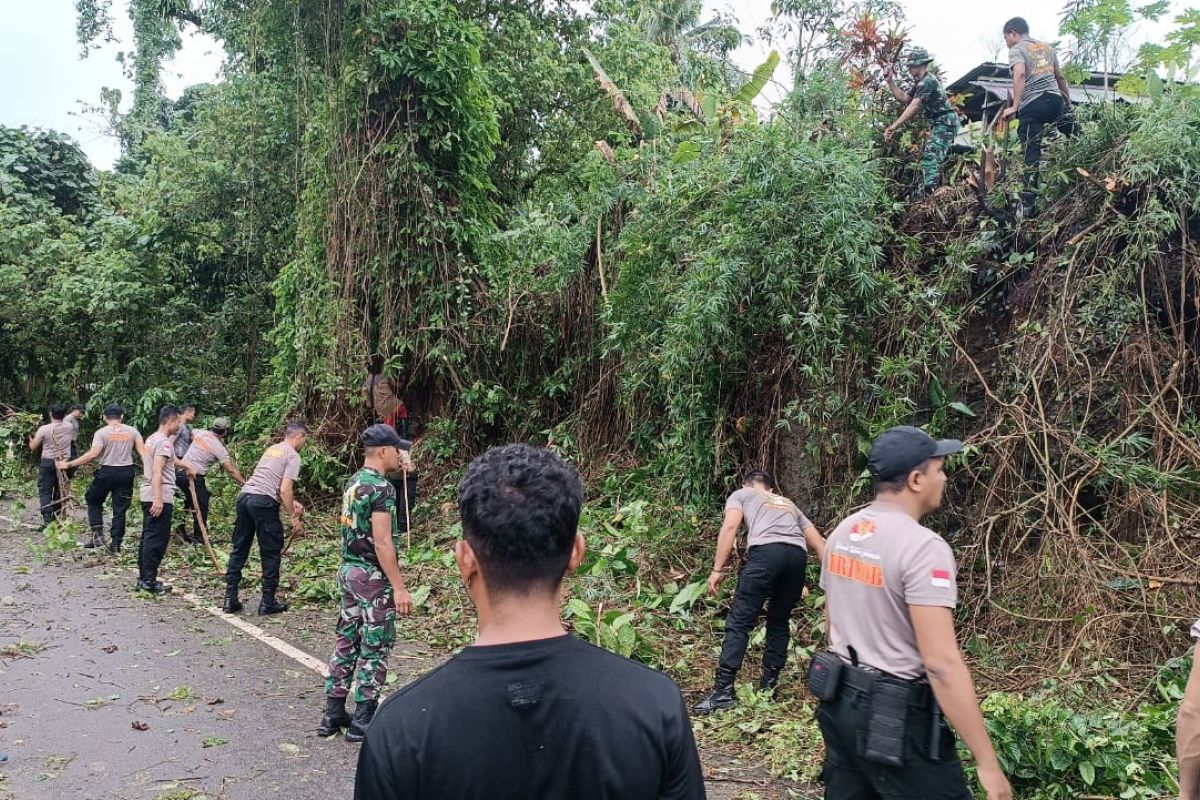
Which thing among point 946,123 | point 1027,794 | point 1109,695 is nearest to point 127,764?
point 1027,794

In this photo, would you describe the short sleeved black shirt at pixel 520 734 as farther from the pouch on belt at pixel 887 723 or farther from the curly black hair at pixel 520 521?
the pouch on belt at pixel 887 723

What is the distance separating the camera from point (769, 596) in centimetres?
621

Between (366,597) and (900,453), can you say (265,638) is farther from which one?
(900,453)

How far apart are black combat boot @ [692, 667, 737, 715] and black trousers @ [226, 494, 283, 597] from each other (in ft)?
14.5

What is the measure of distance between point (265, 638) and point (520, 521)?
6.62 m

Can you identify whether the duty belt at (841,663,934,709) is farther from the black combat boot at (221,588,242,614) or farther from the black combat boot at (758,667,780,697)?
the black combat boot at (221,588,242,614)

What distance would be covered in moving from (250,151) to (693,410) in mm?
10699

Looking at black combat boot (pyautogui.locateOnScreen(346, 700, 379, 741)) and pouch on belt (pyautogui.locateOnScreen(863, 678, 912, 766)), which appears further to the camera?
black combat boot (pyautogui.locateOnScreen(346, 700, 379, 741))

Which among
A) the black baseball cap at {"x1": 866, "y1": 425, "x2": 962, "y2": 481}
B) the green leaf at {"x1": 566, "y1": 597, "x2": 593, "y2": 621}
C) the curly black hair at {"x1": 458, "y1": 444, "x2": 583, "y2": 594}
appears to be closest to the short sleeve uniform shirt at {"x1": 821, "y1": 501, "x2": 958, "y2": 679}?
the black baseball cap at {"x1": 866, "y1": 425, "x2": 962, "y2": 481}

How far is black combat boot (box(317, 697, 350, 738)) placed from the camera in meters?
5.52

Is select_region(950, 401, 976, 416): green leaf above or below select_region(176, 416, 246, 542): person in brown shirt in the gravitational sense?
above

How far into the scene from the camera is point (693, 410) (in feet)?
27.5

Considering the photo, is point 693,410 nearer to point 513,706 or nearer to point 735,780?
point 735,780

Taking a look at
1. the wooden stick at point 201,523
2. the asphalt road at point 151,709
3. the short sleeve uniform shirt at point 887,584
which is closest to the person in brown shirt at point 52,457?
the wooden stick at point 201,523
